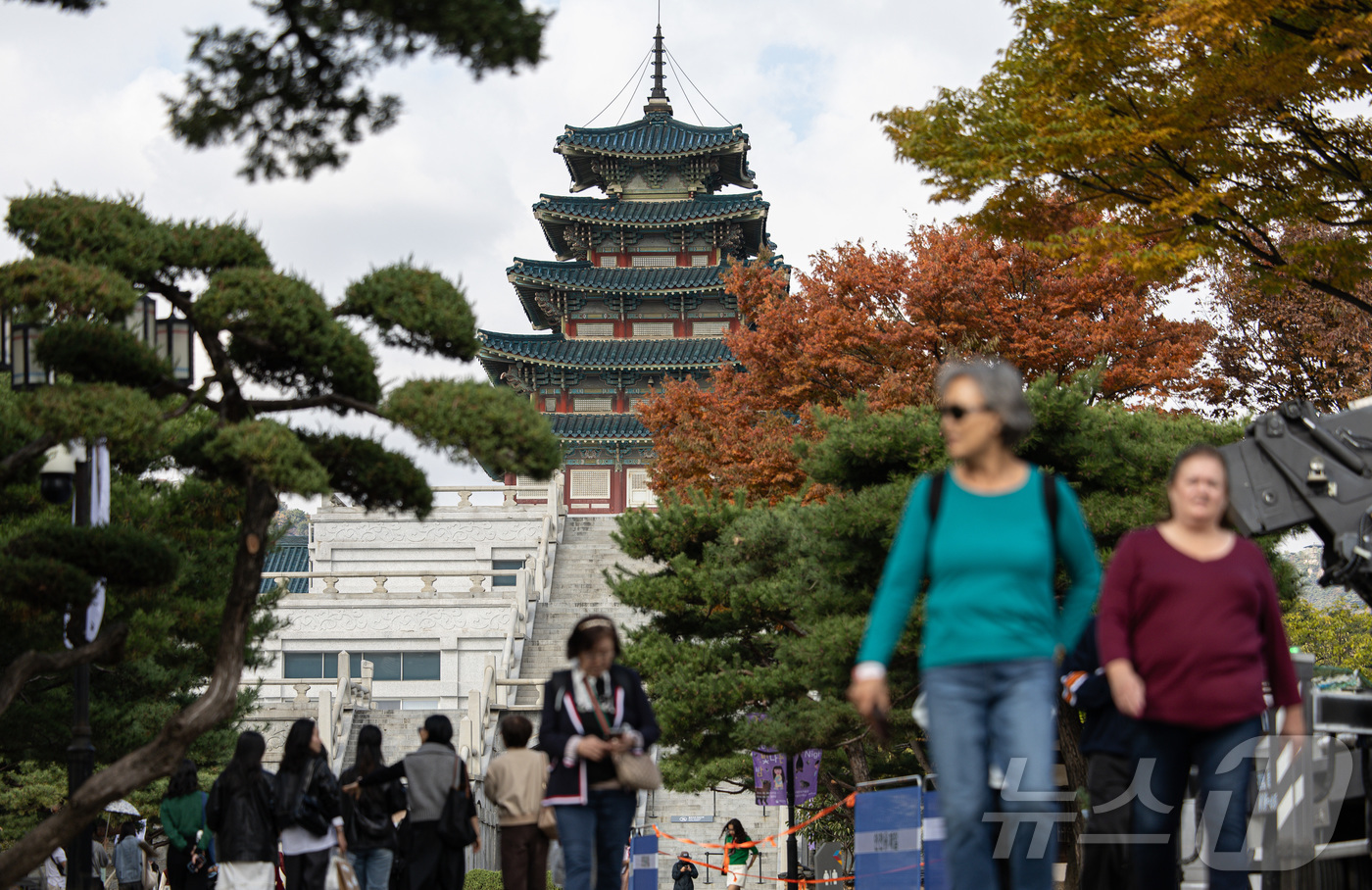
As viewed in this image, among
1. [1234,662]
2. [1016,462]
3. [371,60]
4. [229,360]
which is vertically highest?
[371,60]

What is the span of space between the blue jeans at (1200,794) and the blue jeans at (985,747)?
51 cm

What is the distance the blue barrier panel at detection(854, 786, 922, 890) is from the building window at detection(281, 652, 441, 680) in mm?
22783

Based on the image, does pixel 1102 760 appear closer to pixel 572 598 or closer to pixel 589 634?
pixel 589 634

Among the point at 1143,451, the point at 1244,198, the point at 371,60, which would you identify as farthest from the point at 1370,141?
the point at 371,60

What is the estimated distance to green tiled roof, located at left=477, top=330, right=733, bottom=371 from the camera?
132 feet

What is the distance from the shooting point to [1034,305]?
78.2ft

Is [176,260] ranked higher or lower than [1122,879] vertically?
higher

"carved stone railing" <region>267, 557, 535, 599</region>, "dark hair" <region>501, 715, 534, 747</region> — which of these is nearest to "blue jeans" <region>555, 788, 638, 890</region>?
"dark hair" <region>501, 715, 534, 747</region>

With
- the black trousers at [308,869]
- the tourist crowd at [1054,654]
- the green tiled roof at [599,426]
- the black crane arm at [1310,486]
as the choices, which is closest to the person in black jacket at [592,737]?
the tourist crowd at [1054,654]

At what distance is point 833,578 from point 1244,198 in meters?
4.79

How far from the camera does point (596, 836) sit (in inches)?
219

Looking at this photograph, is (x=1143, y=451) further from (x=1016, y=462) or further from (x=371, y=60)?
(x=1016, y=462)

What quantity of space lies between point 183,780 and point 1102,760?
669cm

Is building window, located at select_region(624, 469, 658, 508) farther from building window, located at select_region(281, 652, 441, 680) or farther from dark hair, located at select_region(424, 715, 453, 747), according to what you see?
dark hair, located at select_region(424, 715, 453, 747)
